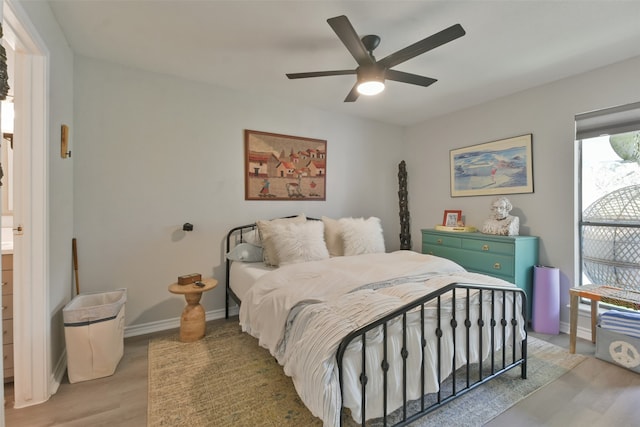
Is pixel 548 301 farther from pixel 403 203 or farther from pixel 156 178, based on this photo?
pixel 156 178

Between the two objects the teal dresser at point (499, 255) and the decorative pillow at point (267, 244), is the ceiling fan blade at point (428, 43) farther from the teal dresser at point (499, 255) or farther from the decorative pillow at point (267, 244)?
the teal dresser at point (499, 255)

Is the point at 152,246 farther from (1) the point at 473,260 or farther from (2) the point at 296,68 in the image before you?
(1) the point at 473,260

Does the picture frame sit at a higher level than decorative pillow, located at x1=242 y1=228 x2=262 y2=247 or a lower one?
higher

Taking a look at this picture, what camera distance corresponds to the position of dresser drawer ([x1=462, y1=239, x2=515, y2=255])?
113 inches

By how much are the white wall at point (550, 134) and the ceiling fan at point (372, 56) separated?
66.6 inches

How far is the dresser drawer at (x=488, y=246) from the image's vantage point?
2.87 metres

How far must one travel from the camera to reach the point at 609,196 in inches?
106

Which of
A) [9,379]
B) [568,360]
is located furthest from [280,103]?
[568,360]

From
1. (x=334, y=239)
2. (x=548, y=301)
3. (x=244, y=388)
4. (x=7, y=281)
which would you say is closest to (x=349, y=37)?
(x=334, y=239)

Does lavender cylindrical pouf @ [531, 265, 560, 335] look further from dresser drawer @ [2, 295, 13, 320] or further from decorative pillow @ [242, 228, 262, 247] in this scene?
dresser drawer @ [2, 295, 13, 320]

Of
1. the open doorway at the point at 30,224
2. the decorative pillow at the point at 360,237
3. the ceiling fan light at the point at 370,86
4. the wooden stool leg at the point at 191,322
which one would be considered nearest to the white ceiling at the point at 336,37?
the ceiling fan light at the point at 370,86

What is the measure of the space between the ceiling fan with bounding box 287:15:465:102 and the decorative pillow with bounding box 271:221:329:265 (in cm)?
136

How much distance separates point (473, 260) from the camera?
318 centimetres

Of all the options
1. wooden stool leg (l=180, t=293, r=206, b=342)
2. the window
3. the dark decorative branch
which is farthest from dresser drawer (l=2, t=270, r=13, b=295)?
the window
